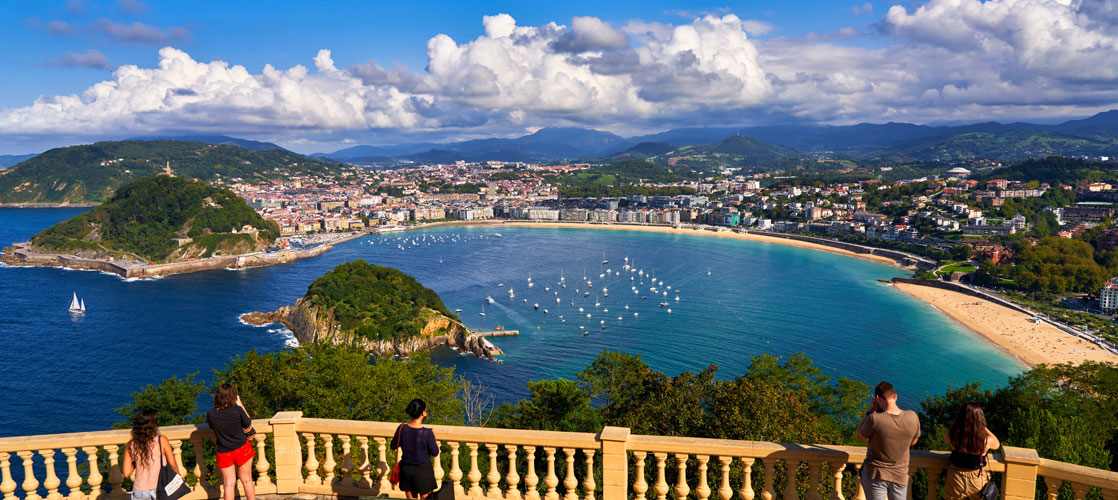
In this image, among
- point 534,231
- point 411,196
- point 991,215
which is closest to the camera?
point 991,215

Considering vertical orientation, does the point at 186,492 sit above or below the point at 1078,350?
above

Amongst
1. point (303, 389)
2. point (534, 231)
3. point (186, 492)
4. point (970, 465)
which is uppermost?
point (970, 465)

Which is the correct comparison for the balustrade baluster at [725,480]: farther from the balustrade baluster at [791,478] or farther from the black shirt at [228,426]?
the black shirt at [228,426]

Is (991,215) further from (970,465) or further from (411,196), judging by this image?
(411,196)

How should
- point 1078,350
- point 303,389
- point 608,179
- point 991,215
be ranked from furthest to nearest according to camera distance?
point 608,179
point 991,215
point 1078,350
point 303,389

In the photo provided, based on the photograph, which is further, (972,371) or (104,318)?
(104,318)

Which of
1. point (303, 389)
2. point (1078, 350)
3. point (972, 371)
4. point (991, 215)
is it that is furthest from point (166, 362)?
point (991, 215)

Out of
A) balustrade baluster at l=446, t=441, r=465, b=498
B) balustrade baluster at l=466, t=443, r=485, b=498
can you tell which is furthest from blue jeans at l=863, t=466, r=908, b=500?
balustrade baluster at l=446, t=441, r=465, b=498
